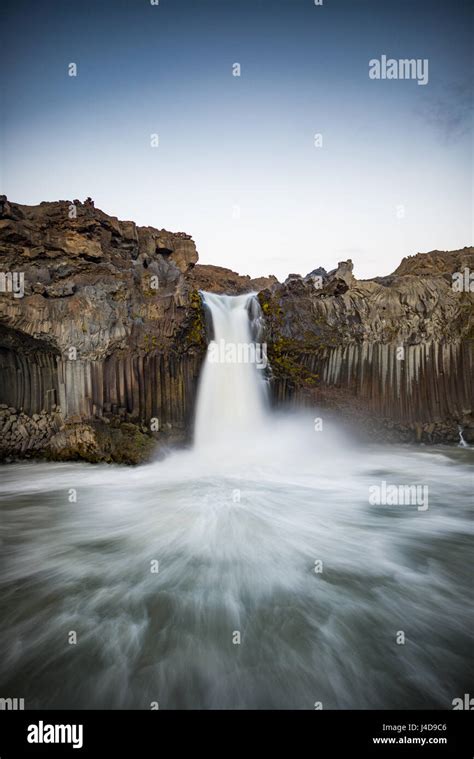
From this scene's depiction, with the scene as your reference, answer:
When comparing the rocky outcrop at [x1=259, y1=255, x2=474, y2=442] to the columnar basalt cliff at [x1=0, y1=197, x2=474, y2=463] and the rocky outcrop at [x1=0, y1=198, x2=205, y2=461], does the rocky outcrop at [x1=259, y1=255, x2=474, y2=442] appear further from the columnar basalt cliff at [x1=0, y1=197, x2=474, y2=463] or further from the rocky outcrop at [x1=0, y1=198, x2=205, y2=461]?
the rocky outcrop at [x1=0, y1=198, x2=205, y2=461]

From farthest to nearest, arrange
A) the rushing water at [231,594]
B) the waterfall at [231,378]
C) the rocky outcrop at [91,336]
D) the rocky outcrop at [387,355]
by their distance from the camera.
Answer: the rocky outcrop at [387,355]
the waterfall at [231,378]
the rocky outcrop at [91,336]
the rushing water at [231,594]

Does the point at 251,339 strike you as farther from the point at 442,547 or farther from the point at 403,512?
the point at 442,547

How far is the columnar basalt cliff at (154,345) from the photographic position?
8797mm

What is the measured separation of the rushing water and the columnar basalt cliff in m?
1.97

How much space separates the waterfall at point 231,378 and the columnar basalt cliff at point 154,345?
0.40 m

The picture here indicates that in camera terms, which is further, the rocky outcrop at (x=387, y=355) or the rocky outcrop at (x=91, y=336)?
the rocky outcrop at (x=387, y=355)

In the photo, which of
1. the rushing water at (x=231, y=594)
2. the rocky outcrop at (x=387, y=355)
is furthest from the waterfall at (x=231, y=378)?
the rushing water at (x=231, y=594)

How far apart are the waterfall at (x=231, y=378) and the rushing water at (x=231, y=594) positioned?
264 cm

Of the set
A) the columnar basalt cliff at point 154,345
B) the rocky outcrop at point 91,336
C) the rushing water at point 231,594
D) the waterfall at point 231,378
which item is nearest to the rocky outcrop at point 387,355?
the columnar basalt cliff at point 154,345

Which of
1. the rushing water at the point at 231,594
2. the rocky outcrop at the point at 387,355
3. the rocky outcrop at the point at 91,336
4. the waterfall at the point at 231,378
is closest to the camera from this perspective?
the rushing water at the point at 231,594

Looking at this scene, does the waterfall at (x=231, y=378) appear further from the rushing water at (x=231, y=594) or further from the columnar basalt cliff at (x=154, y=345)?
the rushing water at (x=231, y=594)

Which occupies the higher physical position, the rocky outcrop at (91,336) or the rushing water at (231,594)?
the rocky outcrop at (91,336)

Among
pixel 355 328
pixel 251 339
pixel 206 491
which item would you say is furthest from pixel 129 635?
pixel 355 328

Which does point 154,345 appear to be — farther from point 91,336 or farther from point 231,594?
point 231,594
